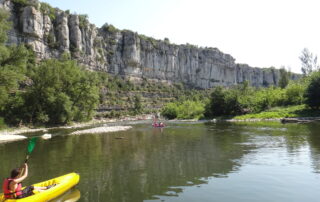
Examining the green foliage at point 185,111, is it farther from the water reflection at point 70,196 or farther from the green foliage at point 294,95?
the water reflection at point 70,196

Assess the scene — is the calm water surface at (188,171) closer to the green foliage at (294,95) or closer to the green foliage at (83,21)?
the green foliage at (294,95)

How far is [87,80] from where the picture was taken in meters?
55.3

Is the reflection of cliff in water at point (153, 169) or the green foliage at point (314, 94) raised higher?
the green foliage at point (314, 94)

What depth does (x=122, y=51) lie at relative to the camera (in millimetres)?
125188

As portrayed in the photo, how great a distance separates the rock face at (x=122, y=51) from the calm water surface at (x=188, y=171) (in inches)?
2860

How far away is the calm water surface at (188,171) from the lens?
33.0ft

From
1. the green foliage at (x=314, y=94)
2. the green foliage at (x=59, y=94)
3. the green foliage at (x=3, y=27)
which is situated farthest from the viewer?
the green foliage at (x=59, y=94)

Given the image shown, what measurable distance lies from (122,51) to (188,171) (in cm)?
11610

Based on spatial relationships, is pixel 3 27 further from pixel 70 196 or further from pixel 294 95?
pixel 294 95

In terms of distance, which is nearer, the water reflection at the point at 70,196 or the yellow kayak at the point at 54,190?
the yellow kayak at the point at 54,190

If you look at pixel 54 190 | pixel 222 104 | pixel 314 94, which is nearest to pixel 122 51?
pixel 222 104

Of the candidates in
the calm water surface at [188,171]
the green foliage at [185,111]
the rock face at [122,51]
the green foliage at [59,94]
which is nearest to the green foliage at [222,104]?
the green foliage at [185,111]

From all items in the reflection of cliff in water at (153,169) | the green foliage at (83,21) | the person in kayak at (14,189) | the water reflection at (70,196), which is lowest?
the water reflection at (70,196)

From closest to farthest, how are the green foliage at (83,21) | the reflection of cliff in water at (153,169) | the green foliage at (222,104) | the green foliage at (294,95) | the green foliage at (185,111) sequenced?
the reflection of cliff in water at (153,169), the green foliage at (222,104), the green foliage at (294,95), the green foliage at (185,111), the green foliage at (83,21)
